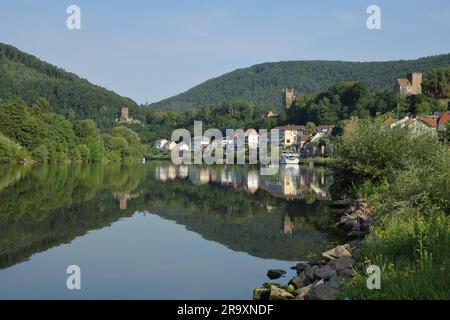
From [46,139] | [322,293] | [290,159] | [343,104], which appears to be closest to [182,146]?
[343,104]

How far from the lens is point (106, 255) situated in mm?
14617

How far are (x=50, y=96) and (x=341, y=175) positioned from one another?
139224mm

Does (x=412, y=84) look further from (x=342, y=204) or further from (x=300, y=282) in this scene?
(x=300, y=282)

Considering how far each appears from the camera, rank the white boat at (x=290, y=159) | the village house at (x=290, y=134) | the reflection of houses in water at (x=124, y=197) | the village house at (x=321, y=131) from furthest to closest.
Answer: the village house at (x=290, y=134), the village house at (x=321, y=131), the white boat at (x=290, y=159), the reflection of houses in water at (x=124, y=197)

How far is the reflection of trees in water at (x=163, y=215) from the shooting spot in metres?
16.5

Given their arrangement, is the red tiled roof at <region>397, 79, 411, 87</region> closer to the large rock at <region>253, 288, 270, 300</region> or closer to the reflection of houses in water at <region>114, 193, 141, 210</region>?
the reflection of houses in water at <region>114, 193, 141, 210</region>

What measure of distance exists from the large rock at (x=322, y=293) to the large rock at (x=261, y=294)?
3.84ft

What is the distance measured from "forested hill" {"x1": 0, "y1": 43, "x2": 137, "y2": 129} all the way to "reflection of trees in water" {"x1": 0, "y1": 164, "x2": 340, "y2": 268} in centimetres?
10934

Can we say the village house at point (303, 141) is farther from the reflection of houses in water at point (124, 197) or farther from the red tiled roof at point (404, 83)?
the reflection of houses in water at point (124, 197)

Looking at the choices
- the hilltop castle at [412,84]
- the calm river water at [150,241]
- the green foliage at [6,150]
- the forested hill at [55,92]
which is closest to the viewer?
the calm river water at [150,241]

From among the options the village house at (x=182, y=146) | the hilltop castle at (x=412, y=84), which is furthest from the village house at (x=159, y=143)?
the hilltop castle at (x=412, y=84)
